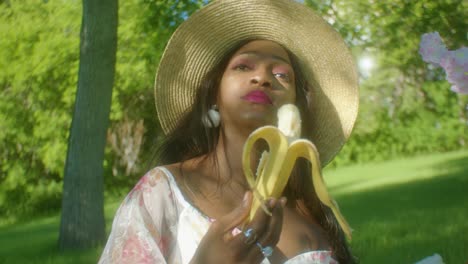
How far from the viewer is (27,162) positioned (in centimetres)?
1714

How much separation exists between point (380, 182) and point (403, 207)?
14.1 ft

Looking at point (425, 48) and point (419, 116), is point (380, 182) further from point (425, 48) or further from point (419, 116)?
point (425, 48)

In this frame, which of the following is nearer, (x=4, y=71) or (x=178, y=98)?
(x=178, y=98)

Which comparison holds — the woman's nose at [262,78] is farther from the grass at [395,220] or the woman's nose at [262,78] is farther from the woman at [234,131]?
the grass at [395,220]

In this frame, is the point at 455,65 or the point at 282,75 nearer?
the point at 455,65

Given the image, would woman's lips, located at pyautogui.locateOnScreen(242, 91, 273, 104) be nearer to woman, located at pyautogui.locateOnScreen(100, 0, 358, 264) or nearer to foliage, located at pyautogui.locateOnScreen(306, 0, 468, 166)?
woman, located at pyautogui.locateOnScreen(100, 0, 358, 264)

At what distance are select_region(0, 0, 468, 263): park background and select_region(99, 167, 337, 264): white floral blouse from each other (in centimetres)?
118

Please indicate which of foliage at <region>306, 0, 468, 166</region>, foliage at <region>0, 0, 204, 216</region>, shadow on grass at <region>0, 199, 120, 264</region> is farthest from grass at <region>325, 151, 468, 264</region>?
foliage at <region>0, 0, 204, 216</region>

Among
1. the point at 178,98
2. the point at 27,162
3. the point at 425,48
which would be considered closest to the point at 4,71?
the point at 27,162

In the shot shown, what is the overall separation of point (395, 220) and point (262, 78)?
6.16 metres

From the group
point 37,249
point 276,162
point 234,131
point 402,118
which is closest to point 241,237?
point 276,162

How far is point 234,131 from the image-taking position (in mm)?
2068

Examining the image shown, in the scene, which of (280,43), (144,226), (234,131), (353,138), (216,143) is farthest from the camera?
(353,138)

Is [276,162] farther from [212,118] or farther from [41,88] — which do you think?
[41,88]
